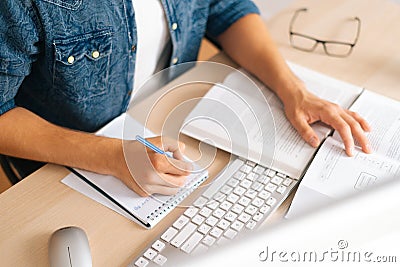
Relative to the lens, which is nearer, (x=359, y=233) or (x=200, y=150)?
(x=359, y=233)

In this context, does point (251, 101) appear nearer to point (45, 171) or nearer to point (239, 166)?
point (239, 166)

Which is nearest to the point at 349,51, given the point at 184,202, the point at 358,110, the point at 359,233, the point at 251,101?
the point at 358,110

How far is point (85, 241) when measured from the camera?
765 mm

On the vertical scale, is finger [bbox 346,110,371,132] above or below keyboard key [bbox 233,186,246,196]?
below

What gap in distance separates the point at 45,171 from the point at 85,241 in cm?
20

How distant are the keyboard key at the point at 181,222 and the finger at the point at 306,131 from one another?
0.28 meters

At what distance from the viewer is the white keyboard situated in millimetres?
771

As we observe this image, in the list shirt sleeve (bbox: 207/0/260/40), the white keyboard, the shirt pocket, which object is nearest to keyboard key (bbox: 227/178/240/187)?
the white keyboard

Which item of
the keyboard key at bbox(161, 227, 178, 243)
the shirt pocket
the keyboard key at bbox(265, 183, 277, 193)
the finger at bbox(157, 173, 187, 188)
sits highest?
the shirt pocket

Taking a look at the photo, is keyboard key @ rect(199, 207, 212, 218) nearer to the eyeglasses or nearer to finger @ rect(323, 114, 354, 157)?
finger @ rect(323, 114, 354, 157)

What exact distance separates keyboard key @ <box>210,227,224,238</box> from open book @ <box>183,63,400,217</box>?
12cm

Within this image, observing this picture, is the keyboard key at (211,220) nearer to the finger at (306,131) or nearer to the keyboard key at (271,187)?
the keyboard key at (271,187)

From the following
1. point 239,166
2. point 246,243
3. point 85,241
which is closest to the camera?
point 246,243

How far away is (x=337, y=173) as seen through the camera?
35.1 inches
